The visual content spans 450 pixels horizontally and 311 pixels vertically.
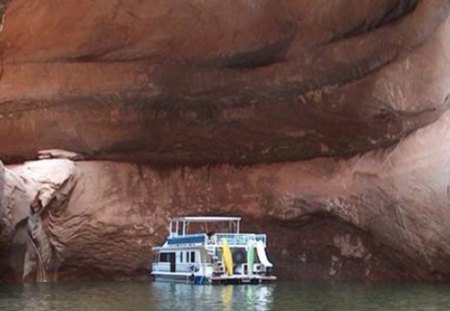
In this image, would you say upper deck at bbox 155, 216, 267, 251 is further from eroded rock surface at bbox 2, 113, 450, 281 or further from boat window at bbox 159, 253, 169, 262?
eroded rock surface at bbox 2, 113, 450, 281

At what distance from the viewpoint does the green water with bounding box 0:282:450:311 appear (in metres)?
10.3

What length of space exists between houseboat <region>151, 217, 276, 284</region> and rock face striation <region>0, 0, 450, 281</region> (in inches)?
70.2

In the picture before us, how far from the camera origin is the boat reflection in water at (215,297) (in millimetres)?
10250

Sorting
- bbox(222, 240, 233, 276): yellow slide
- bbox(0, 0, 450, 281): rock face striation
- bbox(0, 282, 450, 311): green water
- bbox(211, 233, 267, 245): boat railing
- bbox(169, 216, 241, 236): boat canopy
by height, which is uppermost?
bbox(0, 0, 450, 281): rock face striation

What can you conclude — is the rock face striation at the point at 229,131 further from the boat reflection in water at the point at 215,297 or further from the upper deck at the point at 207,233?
the boat reflection in water at the point at 215,297

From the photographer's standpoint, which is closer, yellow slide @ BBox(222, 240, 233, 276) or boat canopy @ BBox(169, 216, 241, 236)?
yellow slide @ BBox(222, 240, 233, 276)

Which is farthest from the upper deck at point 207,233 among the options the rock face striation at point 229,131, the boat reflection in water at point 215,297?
the boat reflection in water at point 215,297

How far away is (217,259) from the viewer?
16344 millimetres

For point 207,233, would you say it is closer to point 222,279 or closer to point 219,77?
point 222,279

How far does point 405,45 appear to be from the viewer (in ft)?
51.7

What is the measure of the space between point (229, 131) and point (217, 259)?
11.3ft

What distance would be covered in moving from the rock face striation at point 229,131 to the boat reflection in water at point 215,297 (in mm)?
3506

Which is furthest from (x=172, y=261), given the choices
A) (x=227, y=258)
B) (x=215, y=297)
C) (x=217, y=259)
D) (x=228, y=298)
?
(x=228, y=298)

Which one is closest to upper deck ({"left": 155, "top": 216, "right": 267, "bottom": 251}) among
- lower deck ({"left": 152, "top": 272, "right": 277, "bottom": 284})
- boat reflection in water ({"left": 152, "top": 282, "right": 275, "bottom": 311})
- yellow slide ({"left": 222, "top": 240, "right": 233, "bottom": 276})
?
yellow slide ({"left": 222, "top": 240, "right": 233, "bottom": 276})
